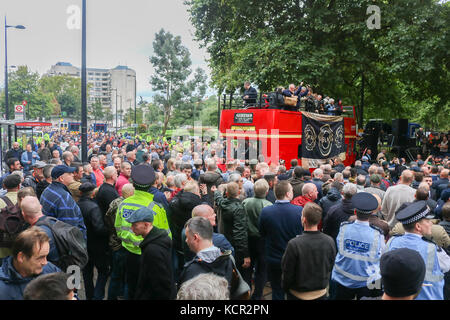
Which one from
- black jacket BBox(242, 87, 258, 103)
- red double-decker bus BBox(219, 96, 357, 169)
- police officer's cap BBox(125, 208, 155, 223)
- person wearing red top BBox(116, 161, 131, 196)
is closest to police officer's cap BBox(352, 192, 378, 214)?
police officer's cap BBox(125, 208, 155, 223)

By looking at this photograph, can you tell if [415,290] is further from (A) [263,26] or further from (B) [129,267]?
(A) [263,26]

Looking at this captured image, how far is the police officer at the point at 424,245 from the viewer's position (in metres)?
3.24

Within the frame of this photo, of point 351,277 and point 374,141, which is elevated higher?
point 374,141

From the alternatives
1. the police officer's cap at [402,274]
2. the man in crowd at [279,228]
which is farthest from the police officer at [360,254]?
the police officer's cap at [402,274]

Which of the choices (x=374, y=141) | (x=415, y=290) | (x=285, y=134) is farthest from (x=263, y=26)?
(x=415, y=290)

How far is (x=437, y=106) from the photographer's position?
21.4m

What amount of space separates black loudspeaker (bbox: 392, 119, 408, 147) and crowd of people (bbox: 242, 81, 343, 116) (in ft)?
17.3

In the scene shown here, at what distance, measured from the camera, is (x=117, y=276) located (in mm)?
4816

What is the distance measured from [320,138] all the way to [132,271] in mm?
11254

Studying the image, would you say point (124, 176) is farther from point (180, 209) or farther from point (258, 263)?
point (258, 263)

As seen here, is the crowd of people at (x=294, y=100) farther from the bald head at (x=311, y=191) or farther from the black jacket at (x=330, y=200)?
the bald head at (x=311, y=191)

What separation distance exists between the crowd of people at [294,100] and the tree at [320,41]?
2.29 meters
